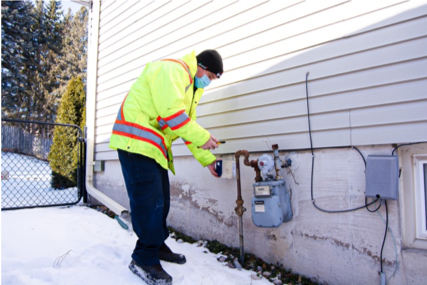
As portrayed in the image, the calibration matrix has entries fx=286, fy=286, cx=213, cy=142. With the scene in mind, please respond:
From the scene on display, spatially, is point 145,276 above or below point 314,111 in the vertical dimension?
below

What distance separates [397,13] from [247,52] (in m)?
1.28

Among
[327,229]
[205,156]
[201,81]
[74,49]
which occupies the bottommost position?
[327,229]

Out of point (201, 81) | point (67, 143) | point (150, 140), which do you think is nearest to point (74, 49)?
point (67, 143)

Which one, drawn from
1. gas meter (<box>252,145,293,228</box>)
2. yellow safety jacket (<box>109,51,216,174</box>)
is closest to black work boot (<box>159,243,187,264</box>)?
gas meter (<box>252,145,293,228</box>)

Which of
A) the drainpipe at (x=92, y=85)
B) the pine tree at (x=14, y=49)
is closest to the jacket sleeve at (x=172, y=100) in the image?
the drainpipe at (x=92, y=85)

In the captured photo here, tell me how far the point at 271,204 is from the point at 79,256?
6.09ft

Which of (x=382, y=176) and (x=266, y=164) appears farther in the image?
(x=266, y=164)

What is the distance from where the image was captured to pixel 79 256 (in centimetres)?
268

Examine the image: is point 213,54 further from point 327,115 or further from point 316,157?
point 316,157

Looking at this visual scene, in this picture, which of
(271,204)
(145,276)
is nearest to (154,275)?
(145,276)

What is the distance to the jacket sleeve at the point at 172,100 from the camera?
211cm

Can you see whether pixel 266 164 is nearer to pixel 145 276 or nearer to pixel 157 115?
pixel 157 115

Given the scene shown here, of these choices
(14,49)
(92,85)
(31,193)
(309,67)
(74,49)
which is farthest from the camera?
(74,49)

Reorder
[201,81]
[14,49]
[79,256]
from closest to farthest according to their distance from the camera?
[201,81] < [79,256] < [14,49]
